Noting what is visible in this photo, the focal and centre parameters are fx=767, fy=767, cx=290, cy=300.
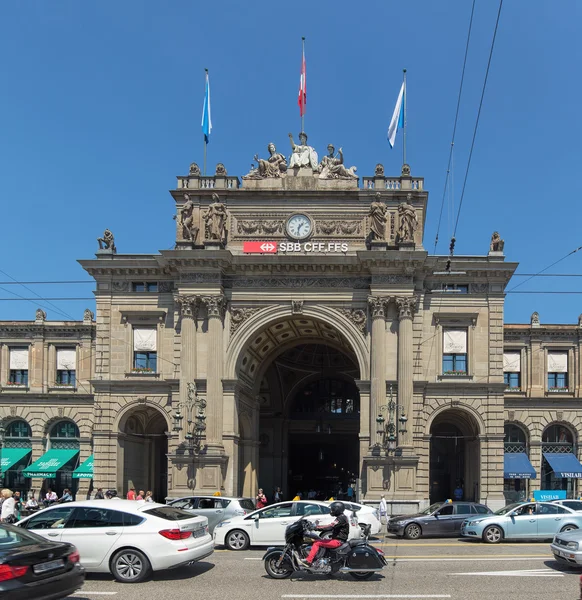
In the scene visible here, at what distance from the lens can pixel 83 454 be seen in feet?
176

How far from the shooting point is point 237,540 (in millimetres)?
24219

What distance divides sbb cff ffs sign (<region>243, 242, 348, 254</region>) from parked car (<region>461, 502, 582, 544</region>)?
19930 mm

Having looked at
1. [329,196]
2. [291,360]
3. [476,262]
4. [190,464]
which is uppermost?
[329,196]

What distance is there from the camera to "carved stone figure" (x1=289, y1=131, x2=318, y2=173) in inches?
1778

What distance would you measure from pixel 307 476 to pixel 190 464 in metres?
18.4

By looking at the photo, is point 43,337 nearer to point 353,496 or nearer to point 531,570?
point 353,496

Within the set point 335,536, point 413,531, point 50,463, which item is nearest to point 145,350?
point 50,463

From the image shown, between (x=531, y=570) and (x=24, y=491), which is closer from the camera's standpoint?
(x=531, y=570)

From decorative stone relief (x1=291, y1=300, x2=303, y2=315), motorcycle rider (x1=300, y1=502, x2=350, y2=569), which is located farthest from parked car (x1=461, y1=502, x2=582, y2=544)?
decorative stone relief (x1=291, y1=300, x2=303, y2=315)

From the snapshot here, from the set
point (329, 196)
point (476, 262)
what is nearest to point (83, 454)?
point (329, 196)

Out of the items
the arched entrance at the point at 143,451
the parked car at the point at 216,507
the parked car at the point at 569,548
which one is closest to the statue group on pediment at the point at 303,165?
the arched entrance at the point at 143,451

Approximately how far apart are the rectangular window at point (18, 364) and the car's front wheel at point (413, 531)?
35357mm

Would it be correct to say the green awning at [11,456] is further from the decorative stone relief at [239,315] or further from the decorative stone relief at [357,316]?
the decorative stone relief at [357,316]

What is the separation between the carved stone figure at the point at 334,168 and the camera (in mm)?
44844
